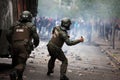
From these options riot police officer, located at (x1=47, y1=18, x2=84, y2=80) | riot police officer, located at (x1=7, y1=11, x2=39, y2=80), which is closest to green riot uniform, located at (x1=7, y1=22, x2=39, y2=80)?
riot police officer, located at (x1=7, y1=11, x2=39, y2=80)

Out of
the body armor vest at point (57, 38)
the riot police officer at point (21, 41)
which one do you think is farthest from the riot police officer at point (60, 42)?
the riot police officer at point (21, 41)

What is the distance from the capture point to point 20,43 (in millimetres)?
8398

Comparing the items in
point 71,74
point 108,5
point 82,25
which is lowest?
point 82,25

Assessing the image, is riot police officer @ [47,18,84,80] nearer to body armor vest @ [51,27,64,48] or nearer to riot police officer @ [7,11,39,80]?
body armor vest @ [51,27,64,48]

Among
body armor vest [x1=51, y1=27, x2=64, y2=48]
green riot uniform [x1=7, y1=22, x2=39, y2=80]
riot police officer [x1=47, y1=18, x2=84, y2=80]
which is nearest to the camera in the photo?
green riot uniform [x1=7, y1=22, x2=39, y2=80]

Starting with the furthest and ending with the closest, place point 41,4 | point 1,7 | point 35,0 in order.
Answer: point 41,4 < point 35,0 < point 1,7

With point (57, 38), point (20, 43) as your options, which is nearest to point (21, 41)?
point (20, 43)

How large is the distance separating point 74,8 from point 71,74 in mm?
47299

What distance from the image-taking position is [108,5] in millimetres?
32188

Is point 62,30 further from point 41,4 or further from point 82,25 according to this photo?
point 41,4

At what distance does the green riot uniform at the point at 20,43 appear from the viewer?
27.3 feet

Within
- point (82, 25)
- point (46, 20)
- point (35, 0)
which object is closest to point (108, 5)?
point (82, 25)

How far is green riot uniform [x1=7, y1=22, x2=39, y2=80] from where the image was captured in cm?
831

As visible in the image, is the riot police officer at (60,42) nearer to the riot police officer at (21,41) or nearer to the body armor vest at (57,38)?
the body armor vest at (57,38)
